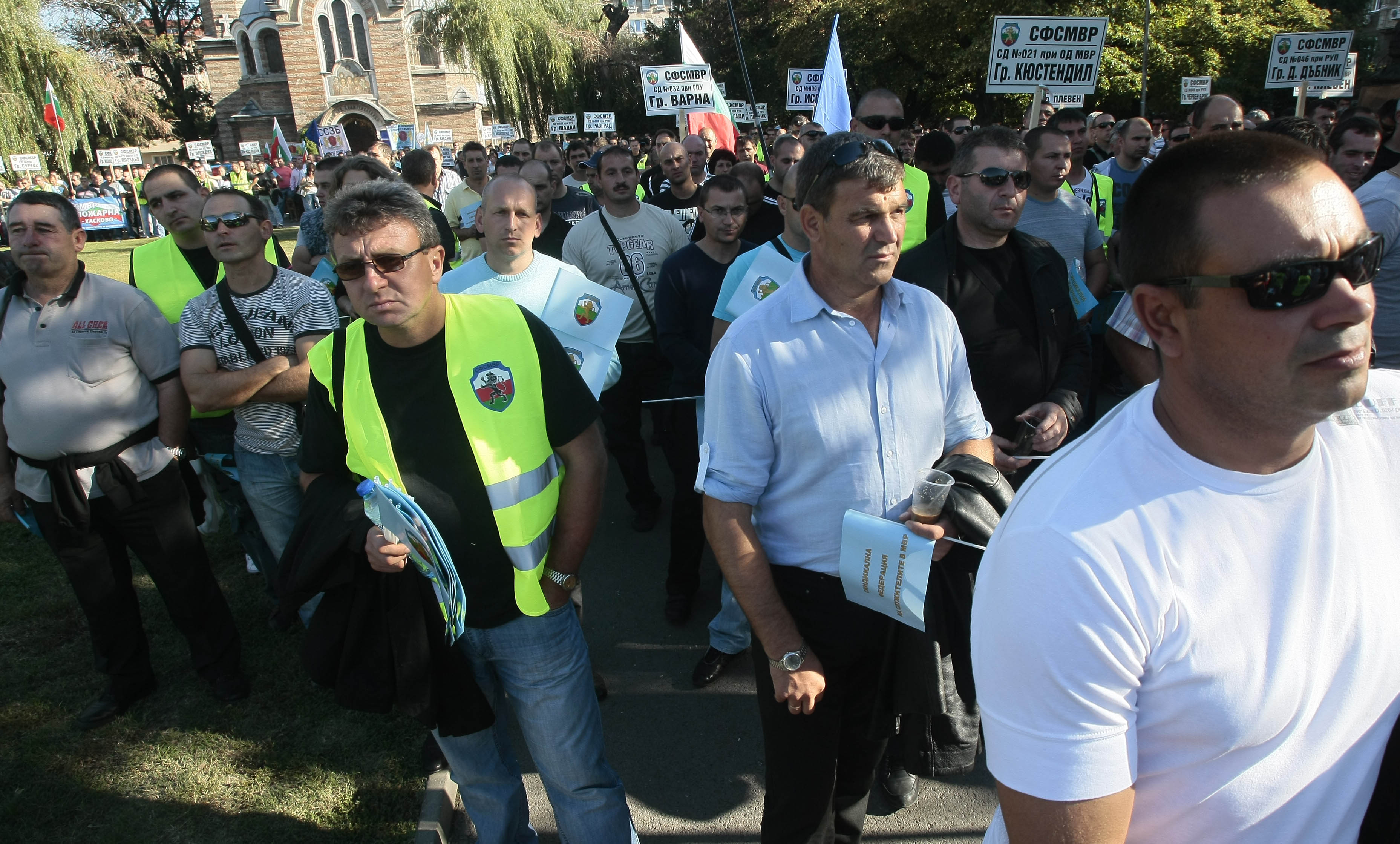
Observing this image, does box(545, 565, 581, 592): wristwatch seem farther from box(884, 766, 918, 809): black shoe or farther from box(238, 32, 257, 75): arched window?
box(238, 32, 257, 75): arched window

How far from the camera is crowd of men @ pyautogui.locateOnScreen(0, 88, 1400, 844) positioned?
108cm

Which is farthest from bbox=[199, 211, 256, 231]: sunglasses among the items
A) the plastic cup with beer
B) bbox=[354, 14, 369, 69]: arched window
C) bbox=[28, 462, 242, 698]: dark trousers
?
bbox=[354, 14, 369, 69]: arched window

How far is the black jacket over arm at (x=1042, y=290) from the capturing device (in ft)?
9.87

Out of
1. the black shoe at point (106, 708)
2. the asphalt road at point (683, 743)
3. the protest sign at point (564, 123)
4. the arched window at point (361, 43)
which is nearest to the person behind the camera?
the asphalt road at point (683, 743)

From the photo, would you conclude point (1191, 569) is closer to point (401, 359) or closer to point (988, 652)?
point (988, 652)

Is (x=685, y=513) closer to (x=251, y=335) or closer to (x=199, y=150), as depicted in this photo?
(x=251, y=335)

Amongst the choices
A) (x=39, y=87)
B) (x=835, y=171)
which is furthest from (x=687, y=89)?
(x=39, y=87)

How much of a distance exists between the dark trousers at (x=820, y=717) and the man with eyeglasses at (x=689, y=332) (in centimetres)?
194

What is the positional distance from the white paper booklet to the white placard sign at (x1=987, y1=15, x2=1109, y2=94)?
6.27 meters

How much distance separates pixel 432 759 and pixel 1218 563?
3033mm

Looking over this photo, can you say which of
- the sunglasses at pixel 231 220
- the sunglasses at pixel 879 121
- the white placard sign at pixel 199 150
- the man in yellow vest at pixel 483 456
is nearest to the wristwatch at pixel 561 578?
the man in yellow vest at pixel 483 456

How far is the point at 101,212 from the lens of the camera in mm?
24062

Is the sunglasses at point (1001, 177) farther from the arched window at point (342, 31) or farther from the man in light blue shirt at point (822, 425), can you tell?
the arched window at point (342, 31)

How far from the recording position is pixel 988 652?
3.79 ft
